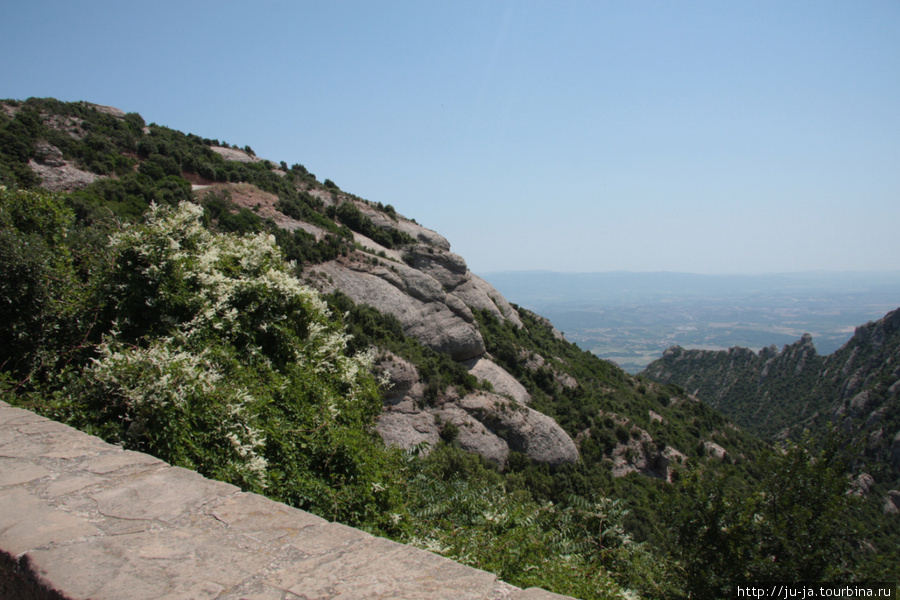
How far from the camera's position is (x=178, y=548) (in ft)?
8.04

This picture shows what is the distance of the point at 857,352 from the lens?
165ft

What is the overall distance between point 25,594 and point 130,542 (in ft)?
1.38

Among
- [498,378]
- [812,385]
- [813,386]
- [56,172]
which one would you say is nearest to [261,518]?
[498,378]

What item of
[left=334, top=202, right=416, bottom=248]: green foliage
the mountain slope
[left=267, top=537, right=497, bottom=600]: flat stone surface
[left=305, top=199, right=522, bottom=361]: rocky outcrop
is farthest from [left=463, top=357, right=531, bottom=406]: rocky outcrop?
the mountain slope

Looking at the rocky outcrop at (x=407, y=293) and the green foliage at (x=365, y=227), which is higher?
the green foliage at (x=365, y=227)

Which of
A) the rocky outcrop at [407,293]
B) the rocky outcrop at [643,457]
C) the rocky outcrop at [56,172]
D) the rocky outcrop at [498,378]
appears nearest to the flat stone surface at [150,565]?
the rocky outcrop at [407,293]

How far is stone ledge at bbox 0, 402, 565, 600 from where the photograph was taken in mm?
2141

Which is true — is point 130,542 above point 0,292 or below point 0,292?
below

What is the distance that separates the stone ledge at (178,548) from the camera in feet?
7.02

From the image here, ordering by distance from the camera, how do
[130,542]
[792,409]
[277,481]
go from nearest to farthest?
[130,542] → [277,481] → [792,409]

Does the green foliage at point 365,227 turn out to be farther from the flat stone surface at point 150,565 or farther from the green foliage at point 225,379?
the flat stone surface at point 150,565

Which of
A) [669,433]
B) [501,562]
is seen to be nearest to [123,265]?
[501,562]

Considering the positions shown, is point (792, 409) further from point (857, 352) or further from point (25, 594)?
point (25, 594)

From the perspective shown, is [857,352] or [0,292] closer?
[0,292]
